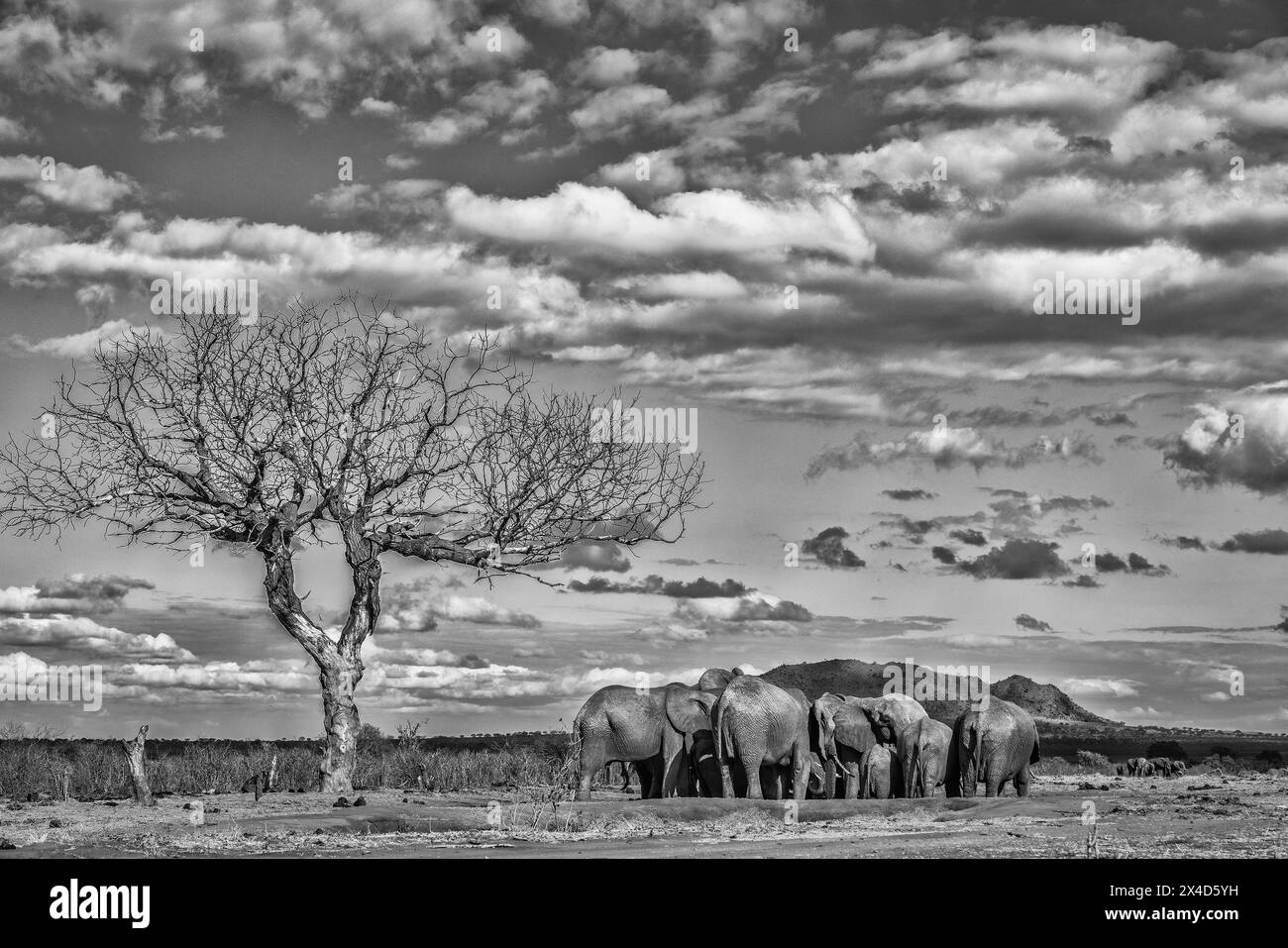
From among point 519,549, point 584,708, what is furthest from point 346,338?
point 584,708

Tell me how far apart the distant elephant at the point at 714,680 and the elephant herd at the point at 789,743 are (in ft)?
0.25

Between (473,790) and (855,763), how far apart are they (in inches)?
344

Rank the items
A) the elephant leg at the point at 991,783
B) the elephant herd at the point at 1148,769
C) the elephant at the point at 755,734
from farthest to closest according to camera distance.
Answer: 1. the elephant herd at the point at 1148,769
2. the elephant leg at the point at 991,783
3. the elephant at the point at 755,734

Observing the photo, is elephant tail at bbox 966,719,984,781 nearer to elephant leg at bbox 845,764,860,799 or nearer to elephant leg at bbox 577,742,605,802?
elephant leg at bbox 845,764,860,799

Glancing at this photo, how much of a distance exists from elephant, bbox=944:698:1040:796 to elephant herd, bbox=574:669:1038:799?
2 cm

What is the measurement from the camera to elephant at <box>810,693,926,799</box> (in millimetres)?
31844

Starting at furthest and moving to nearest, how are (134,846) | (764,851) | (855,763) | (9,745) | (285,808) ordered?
1. (9,745)
2. (855,763)
3. (285,808)
4. (764,851)
5. (134,846)

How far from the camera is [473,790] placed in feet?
107

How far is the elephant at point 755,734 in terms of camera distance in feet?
92.0

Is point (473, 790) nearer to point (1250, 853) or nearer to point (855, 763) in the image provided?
point (855, 763)

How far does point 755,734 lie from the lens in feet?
92.2

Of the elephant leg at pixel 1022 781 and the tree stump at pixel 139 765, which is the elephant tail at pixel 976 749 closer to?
the elephant leg at pixel 1022 781

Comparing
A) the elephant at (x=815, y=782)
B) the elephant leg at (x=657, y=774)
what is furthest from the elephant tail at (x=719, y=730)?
the elephant at (x=815, y=782)

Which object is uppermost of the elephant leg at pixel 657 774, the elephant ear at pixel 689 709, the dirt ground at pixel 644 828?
the elephant ear at pixel 689 709
